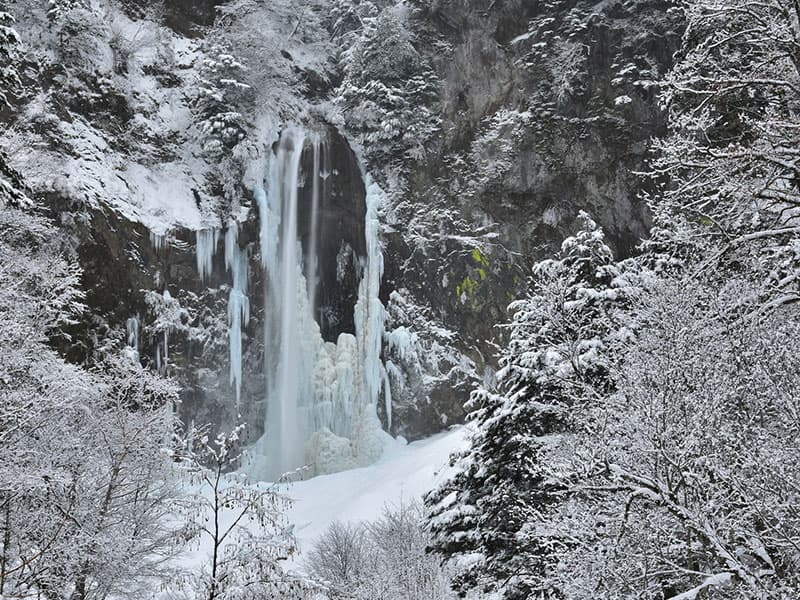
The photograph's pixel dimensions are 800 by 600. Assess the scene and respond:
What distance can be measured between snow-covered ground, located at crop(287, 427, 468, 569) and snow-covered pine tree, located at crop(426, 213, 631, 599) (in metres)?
9.66

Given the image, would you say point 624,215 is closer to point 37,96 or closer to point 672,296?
point 672,296

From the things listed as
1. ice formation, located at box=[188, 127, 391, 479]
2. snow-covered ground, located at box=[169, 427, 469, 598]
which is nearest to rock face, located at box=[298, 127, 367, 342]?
ice formation, located at box=[188, 127, 391, 479]

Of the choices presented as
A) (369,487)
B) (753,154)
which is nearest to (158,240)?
(369,487)

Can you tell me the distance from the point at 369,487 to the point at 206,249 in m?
11.9

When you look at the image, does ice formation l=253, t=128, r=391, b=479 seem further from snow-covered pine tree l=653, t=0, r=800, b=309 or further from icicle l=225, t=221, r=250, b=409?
snow-covered pine tree l=653, t=0, r=800, b=309

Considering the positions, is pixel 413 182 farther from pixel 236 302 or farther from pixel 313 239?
pixel 236 302

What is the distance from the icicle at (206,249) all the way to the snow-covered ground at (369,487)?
945 centimetres

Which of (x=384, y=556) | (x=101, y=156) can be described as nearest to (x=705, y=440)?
(x=384, y=556)

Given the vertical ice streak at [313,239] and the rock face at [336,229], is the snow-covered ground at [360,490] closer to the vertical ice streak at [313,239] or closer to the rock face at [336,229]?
the rock face at [336,229]

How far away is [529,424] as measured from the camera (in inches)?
465

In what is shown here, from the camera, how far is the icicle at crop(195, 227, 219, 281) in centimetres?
2861

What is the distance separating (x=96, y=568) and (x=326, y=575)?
29.2 ft

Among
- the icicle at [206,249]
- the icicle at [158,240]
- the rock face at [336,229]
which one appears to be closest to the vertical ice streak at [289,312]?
the rock face at [336,229]

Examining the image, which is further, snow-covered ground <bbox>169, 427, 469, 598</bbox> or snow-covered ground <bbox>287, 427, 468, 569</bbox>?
snow-covered ground <bbox>287, 427, 468, 569</bbox>
